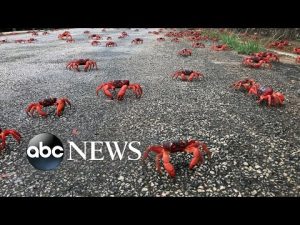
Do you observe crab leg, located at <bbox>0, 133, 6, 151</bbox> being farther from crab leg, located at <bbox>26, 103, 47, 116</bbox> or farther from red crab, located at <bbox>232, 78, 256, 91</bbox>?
red crab, located at <bbox>232, 78, 256, 91</bbox>

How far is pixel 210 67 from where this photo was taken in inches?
351

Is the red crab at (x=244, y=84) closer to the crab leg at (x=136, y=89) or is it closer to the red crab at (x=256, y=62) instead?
the crab leg at (x=136, y=89)

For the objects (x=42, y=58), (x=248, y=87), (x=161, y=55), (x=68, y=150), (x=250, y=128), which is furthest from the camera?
(x=161, y=55)

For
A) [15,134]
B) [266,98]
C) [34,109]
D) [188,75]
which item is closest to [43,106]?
[34,109]

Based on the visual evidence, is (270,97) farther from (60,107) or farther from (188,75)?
(60,107)

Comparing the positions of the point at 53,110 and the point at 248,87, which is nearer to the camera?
the point at 53,110

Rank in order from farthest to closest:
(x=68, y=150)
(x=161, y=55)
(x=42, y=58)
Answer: (x=161, y=55)
(x=42, y=58)
(x=68, y=150)

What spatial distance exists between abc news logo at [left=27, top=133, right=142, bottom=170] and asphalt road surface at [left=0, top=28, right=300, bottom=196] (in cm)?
14

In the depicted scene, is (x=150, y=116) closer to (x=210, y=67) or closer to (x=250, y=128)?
(x=250, y=128)

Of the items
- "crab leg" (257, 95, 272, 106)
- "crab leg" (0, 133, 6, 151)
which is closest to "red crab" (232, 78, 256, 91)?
"crab leg" (257, 95, 272, 106)

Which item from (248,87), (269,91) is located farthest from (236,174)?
(248,87)

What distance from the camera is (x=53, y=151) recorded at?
119 inches

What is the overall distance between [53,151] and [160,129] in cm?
188

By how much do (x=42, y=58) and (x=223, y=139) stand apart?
8473mm
